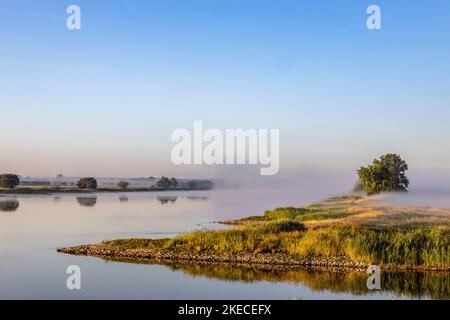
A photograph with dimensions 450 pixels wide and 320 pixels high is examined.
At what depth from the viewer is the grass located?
37.0 metres

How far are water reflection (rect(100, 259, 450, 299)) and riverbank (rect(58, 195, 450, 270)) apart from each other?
1.52 meters

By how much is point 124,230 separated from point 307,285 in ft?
99.4

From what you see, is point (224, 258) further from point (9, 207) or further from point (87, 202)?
Result: point (87, 202)

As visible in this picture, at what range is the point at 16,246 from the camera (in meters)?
45.6

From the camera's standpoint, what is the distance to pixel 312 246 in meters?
39.8

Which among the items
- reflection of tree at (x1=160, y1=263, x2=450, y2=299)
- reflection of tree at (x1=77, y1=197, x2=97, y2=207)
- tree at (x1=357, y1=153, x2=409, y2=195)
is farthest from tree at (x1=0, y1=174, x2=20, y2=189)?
reflection of tree at (x1=160, y1=263, x2=450, y2=299)

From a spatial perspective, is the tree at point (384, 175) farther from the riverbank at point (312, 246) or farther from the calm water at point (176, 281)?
the calm water at point (176, 281)

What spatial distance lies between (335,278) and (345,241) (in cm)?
624

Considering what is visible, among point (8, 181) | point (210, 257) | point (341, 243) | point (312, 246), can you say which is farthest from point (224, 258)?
point (8, 181)

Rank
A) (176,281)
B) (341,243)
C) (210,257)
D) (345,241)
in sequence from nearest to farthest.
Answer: (176,281), (345,241), (341,243), (210,257)

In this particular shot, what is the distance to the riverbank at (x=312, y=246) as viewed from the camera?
37000 mm

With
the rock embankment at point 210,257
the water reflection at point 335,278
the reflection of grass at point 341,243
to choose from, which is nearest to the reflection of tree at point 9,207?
the rock embankment at point 210,257
